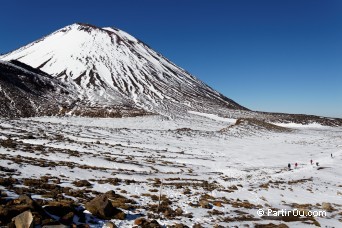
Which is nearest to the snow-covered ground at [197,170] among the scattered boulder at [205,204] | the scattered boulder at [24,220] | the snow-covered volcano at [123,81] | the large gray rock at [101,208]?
the scattered boulder at [205,204]

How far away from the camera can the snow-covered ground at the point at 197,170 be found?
2139 centimetres

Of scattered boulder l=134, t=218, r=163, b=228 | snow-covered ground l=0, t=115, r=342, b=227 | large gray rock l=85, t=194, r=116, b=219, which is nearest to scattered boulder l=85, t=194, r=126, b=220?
large gray rock l=85, t=194, r=116, b=219

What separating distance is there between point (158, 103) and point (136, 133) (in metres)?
69.5

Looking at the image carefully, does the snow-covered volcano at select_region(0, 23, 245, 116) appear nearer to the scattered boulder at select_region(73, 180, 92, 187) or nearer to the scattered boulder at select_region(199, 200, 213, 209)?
the scattered boulder at select_region(73, 180, 92, 187)

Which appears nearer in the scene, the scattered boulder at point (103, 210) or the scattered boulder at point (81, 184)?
the scattered boulder at point (103, 210)

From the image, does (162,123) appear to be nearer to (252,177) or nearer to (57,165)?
(252,177)

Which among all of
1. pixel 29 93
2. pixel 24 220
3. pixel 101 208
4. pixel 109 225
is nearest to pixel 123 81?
pixel 29 93

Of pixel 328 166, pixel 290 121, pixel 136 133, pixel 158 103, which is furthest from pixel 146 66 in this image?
pixel 328 166

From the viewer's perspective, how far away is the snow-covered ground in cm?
2139

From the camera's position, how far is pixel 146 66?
188 m

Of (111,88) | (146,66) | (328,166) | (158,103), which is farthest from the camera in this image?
(146,66)

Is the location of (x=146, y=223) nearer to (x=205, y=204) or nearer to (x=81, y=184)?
(x=205, y=204)

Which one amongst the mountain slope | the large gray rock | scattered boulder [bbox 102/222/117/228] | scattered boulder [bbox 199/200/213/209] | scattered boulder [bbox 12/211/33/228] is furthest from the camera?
the mountain slope

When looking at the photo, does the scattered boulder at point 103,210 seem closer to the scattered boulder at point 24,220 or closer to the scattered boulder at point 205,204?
the scattered boulder at point 24,220
